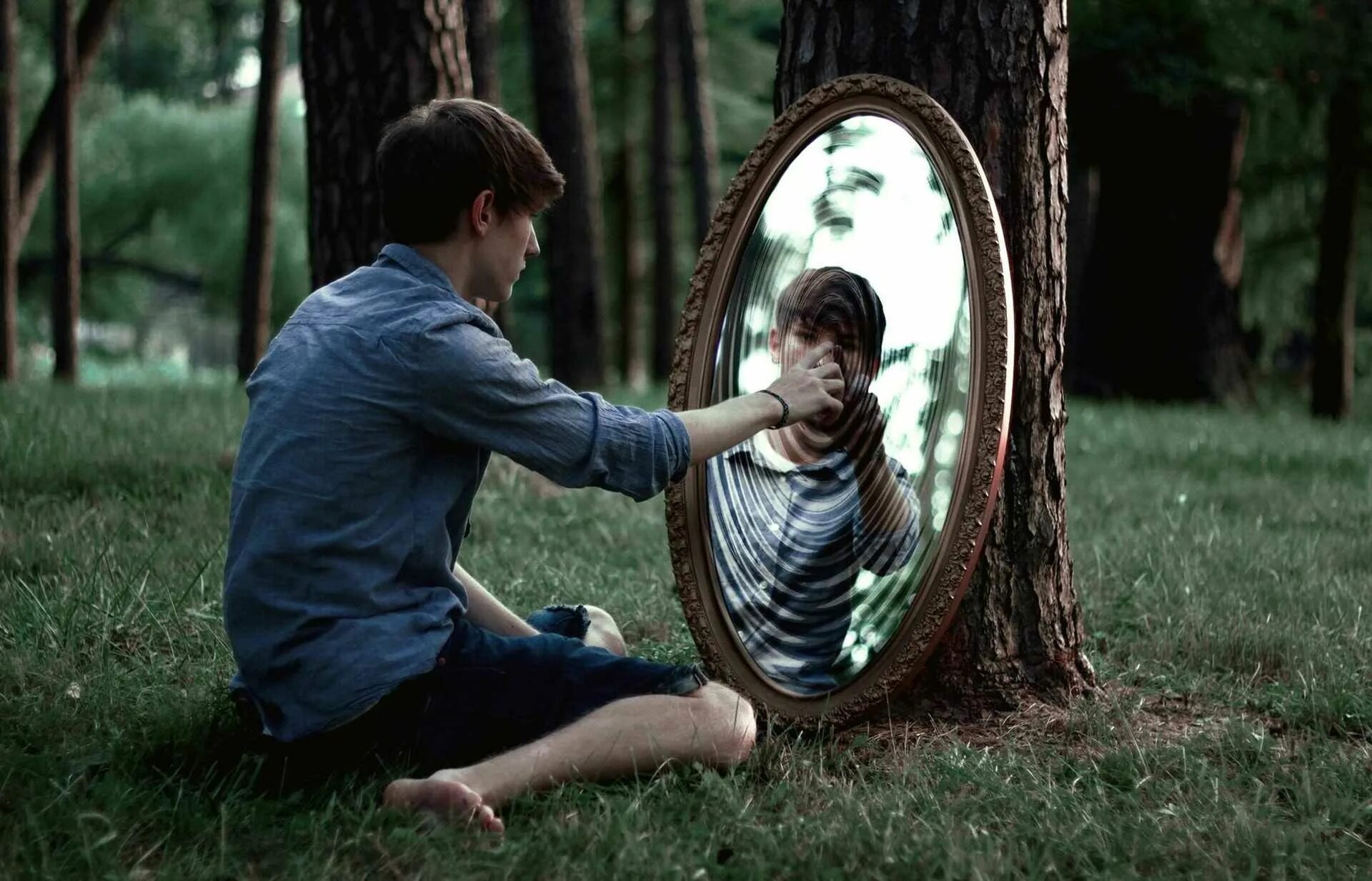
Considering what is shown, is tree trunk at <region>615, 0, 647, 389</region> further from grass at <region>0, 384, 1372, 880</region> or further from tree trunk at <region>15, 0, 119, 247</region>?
grass at <region>0, 384, 1372, 880</region>

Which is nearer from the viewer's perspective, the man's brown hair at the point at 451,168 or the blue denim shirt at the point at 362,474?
the blue denim shirt at the point at 362,474

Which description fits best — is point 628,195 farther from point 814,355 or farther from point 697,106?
point 814,355

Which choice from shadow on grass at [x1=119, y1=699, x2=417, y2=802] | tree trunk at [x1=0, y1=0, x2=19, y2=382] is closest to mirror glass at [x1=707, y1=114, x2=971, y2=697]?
shadow on grass at [x1=119, y1=699, x2=417, y2=802]

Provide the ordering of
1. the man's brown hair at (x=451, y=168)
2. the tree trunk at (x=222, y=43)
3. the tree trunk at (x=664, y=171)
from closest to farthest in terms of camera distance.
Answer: the man's brown hair at (x=451, y=168), the tree trunk at (x=664, y=171), the tree trunk at (x=222, y=43)

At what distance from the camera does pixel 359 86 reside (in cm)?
589

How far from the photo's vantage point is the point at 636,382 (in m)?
16.2

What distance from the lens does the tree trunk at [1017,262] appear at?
3449 mm

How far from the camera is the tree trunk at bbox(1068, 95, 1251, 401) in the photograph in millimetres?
12727

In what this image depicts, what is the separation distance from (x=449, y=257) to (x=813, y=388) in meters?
0.93

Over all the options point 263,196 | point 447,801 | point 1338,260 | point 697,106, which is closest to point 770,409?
point 447,801

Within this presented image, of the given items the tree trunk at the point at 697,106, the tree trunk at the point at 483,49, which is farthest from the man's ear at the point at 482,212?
the tree trunk at the point at 697,106

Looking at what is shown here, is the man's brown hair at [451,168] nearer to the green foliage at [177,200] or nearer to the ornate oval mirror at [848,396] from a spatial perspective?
the ornate oval mirror at [848,396]

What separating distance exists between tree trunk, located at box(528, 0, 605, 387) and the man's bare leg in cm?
931

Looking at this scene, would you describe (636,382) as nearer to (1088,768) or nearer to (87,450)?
(87,450)
